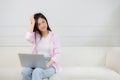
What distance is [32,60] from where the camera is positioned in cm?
280

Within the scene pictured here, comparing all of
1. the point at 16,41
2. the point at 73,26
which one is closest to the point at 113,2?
the point at 73,26

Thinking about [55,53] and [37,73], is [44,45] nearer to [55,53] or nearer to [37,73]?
[55,53]

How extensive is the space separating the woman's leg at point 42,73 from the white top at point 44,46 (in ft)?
0.72

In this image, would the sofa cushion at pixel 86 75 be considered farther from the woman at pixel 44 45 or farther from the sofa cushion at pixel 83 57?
the sofa cushion at pixel 83 57

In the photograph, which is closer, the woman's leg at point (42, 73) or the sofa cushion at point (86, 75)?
the woman's leg at point (42, 73)

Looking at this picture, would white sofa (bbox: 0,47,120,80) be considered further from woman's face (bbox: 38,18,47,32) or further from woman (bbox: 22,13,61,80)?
woman's face (bbox: 38,18,47,32)

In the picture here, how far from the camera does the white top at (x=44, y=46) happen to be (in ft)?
9.96

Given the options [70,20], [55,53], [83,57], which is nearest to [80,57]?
[83,57]

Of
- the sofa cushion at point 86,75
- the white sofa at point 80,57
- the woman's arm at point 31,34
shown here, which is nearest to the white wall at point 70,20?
the white sofa at point 80,57

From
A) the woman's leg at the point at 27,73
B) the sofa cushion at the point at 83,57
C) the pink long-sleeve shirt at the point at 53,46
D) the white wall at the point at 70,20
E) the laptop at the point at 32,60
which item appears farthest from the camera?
the white wall at the point at 70,20

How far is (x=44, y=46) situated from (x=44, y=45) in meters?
0.01

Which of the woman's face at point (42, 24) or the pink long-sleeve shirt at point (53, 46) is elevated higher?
the woman's face at point (42, 24)

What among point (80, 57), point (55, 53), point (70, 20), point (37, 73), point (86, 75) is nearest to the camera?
point (37, 73)

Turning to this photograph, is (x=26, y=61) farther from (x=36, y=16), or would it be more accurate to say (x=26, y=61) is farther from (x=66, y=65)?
(x=66, y=65)
